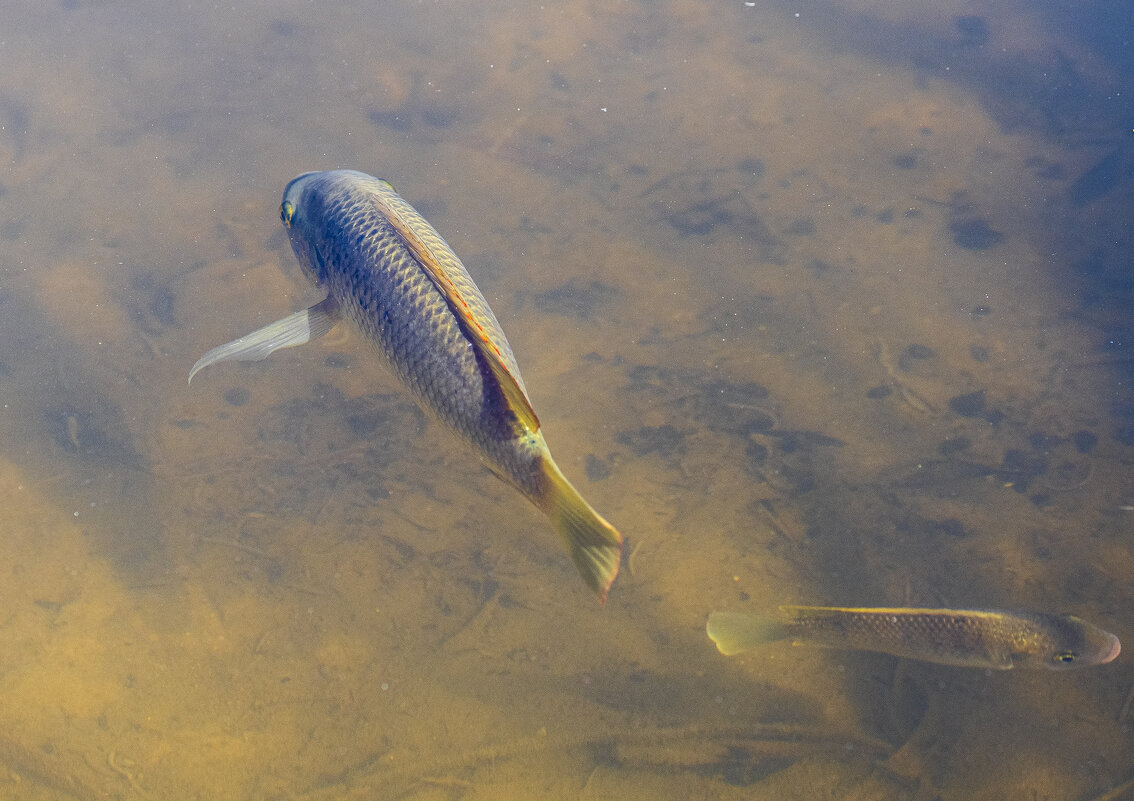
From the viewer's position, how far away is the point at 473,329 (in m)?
2.36

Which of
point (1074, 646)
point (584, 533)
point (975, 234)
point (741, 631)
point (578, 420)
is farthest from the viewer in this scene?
point (975, 234)

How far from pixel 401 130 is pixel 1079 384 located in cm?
527

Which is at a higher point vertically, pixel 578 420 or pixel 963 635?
pixel 963 635

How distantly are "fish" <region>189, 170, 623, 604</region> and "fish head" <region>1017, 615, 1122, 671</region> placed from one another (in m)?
1.95

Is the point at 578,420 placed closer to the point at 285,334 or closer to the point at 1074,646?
the point at 285,334

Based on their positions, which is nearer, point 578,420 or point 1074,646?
point 1074,646

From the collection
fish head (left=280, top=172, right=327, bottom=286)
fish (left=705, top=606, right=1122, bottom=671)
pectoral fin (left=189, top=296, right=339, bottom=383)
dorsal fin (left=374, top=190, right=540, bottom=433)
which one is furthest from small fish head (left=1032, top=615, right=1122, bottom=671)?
fish head (left=280, top=172, right=327, bottom=286)

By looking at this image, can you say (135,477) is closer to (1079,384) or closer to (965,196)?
(1079,384)

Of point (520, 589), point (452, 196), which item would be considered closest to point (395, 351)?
point (520, 589)

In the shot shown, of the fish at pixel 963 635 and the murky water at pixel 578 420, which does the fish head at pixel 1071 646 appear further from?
the murky water at pixel 578 420

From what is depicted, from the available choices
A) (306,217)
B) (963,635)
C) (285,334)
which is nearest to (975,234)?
(963,635)

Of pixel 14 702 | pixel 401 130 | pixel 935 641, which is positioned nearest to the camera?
pixel 935 641

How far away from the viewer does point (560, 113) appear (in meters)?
6.12

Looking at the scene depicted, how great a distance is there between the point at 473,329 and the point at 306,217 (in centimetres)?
129
